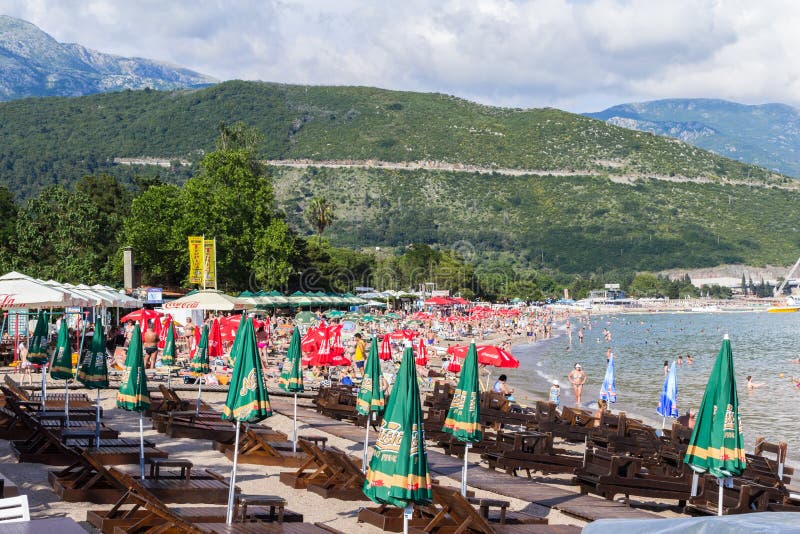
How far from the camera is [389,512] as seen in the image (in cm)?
958

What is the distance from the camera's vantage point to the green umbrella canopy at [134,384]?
10.6m

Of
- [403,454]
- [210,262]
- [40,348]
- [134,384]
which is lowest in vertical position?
[403,454]

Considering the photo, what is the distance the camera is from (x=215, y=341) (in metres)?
23.8

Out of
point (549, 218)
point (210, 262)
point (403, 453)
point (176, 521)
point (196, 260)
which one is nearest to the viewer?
point (403, 453)

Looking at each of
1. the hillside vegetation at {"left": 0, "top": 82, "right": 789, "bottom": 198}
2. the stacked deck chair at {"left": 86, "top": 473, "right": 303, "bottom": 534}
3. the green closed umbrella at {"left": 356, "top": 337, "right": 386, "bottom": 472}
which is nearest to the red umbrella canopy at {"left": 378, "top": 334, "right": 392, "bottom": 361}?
the green closed umbrella at {"left": 356, "top": 337, "right": 386, "bottom": 472}

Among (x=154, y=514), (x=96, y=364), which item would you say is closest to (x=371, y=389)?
(x=96, y=364)

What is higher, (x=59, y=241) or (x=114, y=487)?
(x=59, y=241)

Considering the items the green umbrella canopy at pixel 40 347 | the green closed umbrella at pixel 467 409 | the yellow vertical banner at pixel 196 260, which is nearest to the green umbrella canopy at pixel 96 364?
the green umbrella canopy at pixel 40 347

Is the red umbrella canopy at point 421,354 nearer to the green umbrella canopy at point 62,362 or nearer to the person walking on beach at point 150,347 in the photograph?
the person walking on beach at point 150,347

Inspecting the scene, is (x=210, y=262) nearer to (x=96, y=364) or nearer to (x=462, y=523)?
(x=96, y=364)

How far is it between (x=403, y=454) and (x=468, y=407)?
8.65 ft

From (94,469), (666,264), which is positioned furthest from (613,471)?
(666,264)

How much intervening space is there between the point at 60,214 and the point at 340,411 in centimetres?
3887

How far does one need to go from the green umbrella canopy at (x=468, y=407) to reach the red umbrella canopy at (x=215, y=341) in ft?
44.9
